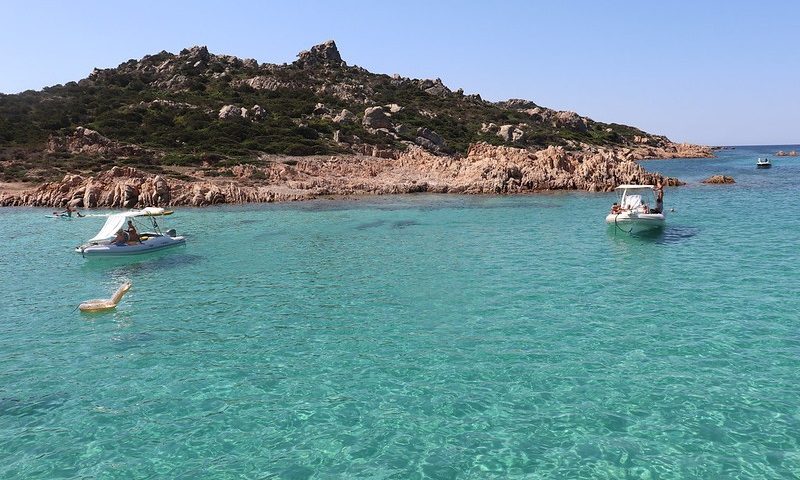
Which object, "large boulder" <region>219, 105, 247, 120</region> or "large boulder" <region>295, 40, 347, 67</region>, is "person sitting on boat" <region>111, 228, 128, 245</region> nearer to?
"large boulder" <region>219, 105, 247, 120</region>

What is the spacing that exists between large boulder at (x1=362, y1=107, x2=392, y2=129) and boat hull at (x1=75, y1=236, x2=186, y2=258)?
200 feet

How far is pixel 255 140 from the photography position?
74188 millimetres

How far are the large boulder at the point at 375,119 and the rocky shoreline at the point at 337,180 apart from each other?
19054mm

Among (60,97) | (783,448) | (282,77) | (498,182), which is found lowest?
(783,448)

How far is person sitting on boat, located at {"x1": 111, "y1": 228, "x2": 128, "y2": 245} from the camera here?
94.5ft

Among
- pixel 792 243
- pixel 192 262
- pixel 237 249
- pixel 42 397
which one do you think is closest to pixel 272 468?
pixel 42 397

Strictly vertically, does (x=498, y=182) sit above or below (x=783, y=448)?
above

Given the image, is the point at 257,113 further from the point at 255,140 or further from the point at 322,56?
the point at 322,56

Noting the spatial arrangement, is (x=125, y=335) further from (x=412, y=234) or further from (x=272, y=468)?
(x=412, y=234)

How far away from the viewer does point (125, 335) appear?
16.4 meters

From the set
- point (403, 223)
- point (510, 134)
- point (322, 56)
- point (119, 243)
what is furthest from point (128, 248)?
point (322, 56)

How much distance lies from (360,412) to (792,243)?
26146 mm

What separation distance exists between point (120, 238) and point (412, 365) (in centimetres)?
2197

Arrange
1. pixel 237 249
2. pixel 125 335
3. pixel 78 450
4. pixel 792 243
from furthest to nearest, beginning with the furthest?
pixel 237 249 → pixel 792 243 → pixel 125 335 → pixel 78 450
